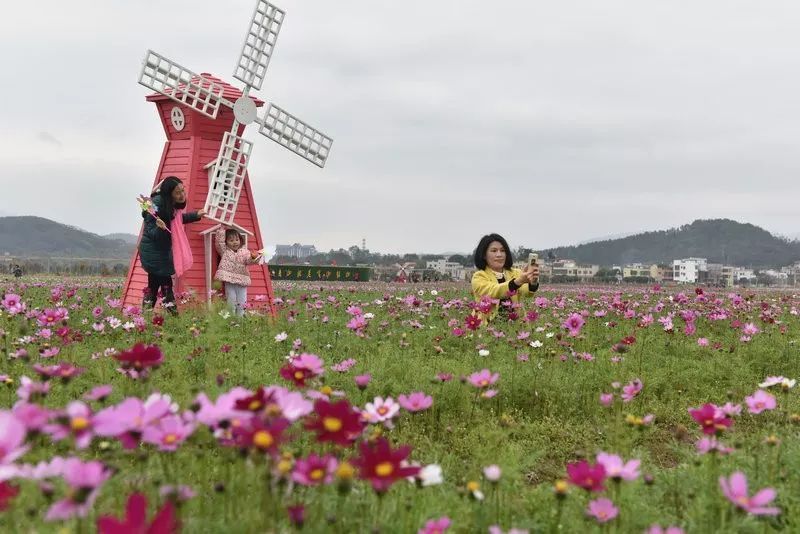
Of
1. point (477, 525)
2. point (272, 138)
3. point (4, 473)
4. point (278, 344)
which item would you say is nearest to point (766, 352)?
point (278, 344)

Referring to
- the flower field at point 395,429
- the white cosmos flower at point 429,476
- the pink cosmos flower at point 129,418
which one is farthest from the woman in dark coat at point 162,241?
the white cosmos flower at point 429,476

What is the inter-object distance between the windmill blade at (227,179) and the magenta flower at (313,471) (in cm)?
914

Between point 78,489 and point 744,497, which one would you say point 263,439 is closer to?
A: point 78,489

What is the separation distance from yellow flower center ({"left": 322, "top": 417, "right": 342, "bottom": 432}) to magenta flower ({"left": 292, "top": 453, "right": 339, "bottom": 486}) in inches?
3.3

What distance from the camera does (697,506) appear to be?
271 cm

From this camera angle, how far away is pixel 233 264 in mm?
10422

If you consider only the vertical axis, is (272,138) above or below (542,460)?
above

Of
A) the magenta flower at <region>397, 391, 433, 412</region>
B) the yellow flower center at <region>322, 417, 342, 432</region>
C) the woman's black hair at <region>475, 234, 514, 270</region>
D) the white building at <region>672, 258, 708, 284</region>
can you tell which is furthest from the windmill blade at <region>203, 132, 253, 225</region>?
the white building at <region>672, 258, 708, 284</region>

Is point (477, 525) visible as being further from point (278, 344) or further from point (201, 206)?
point (201, 206)

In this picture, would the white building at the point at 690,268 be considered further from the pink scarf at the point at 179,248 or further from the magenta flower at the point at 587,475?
the magenta flower at the point at 587,475

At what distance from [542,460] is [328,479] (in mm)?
2727

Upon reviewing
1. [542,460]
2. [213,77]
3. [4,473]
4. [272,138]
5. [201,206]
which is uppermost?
[213,77]

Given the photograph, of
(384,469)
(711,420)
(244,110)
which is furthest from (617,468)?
(244,110)

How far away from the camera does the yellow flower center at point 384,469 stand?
182cm
